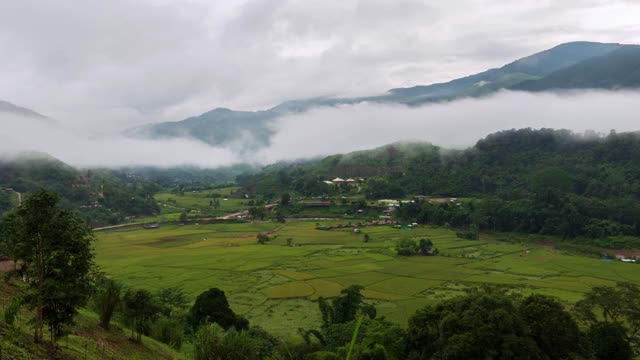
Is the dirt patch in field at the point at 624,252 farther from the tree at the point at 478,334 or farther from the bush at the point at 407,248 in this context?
the tree at the point at 478,334

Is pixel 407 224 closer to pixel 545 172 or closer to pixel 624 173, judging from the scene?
pixel 545 172

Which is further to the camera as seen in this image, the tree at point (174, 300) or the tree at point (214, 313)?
the tree at point (174, 300)

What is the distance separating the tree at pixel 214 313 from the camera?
3225 centimetres

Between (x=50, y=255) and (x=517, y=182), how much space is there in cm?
12063

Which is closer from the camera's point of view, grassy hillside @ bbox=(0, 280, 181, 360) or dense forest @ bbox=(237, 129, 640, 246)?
grassy hillside @ bbox=(0, 280, 181, 360)

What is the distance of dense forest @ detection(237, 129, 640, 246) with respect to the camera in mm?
84438

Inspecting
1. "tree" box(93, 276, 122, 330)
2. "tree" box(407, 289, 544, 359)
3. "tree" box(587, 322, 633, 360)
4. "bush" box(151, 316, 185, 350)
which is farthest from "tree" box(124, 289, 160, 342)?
"tree" box(587, 322, 633, 360)

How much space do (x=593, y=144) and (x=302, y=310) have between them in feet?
393

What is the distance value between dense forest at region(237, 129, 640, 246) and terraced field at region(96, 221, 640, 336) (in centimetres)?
1026

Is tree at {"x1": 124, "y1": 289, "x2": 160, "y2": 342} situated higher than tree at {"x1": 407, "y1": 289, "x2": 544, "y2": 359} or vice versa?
tree at {"x1": 124, "y1": 289, "x2": 160, "y2": 342}

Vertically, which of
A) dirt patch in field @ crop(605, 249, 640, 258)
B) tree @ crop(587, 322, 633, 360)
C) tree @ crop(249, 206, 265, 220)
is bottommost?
dirt patch in field @ crop(605, 249, 640, 258)

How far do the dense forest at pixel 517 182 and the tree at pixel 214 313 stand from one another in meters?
66.3

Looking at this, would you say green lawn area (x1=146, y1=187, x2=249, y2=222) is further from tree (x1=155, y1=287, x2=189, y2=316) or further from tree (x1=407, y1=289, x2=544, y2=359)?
tree (x1=407, y1=289, x2=544, y2=359)

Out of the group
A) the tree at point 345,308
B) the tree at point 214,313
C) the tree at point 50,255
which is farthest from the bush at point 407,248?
the tree at point 50,255
